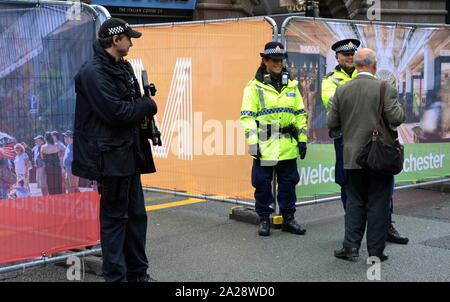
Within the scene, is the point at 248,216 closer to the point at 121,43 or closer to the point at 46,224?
the point at 46,224

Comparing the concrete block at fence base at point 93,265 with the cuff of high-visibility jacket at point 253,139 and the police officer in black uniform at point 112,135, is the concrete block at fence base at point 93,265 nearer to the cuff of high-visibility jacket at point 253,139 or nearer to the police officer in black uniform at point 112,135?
the police officer in black uniform at point 112,135

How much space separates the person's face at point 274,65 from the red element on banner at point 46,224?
2.30 meters

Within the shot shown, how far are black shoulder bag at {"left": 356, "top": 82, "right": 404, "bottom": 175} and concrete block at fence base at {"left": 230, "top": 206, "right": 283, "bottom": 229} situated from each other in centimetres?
175

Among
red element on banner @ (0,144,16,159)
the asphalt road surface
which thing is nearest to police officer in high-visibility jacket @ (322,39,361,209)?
the asphalt road surface

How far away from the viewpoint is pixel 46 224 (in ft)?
15.8

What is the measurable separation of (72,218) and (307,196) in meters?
3.01

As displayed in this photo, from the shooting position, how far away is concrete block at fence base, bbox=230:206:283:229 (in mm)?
6719

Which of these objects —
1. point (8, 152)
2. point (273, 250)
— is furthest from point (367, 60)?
point (8, 152)

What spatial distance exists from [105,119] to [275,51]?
2.51 m

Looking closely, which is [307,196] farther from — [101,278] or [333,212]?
[101,278]

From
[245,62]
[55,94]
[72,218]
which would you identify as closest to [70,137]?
[55,94]

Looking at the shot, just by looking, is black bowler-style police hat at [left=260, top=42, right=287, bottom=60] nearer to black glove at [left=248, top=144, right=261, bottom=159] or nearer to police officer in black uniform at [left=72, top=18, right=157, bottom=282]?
black glove at [left=248, top=144, right=261, bottom=159]

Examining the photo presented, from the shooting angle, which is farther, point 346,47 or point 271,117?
point 271,117

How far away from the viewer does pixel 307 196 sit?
276 inches
